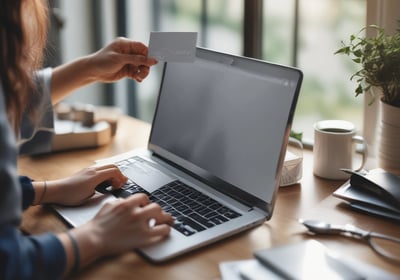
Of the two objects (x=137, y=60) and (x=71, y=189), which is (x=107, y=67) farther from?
(x=71, y=189)

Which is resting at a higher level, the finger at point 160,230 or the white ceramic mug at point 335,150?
the white ceramic mug at point 335,150

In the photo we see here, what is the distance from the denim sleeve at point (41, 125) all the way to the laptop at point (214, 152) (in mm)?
181

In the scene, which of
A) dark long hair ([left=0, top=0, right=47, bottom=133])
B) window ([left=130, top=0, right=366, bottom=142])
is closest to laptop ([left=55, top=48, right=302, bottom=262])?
dark long hair ([left=0, top=0, right=47, bottom=133])

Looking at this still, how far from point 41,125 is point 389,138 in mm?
807

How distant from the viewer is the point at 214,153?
1.16 metres

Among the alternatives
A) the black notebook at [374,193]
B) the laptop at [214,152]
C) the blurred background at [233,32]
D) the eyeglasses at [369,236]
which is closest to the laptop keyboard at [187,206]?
the laptop at [214,152]

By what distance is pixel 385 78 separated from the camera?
1198mm

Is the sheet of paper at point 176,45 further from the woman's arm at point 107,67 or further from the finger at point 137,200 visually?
the finger at point 137,200

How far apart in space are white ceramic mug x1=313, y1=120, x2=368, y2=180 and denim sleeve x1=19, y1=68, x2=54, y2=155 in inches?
24.9

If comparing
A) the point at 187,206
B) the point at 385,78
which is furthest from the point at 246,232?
the point at 385,78

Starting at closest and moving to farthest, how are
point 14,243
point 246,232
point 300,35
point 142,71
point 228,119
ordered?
point 14,243
point 246,232
point 228,119
point 142,71
point 300,35

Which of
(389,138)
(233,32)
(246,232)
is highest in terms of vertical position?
(233,32)

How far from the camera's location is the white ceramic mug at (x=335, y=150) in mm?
1241

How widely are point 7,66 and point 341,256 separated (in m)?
0.61
